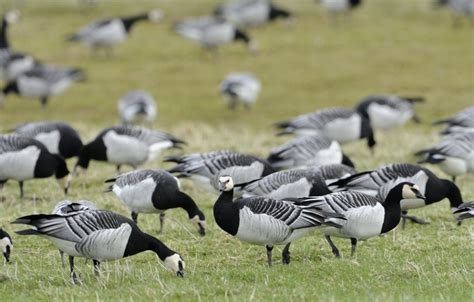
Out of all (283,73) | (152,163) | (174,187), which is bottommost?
(283,73)

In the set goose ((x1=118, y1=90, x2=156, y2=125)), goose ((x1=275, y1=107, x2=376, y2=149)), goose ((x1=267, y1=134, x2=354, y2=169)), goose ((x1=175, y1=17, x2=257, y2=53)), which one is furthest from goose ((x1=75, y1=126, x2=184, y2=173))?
goose ((x1=175, y1=17, x2=257, y2=53))

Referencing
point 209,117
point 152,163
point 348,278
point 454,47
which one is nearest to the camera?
point 348,278

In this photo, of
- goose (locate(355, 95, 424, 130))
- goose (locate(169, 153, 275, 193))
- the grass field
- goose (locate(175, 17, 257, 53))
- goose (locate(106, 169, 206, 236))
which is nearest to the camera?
the grass field

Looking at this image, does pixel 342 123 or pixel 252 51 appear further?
pixel 252 51

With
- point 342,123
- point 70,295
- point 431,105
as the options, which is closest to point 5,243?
point 70,295

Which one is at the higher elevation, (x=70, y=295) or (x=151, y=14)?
(x=70, y=295)

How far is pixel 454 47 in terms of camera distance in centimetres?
4025

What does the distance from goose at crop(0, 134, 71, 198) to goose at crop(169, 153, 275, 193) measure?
2416 mm

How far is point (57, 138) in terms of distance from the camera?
60.0 ft

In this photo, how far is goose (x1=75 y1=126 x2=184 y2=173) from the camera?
17.5m

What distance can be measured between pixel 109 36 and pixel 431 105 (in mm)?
15094

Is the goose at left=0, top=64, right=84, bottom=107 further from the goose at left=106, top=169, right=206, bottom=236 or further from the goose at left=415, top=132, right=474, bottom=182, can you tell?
the goose at left=106, top=169, right=206, bottom=236

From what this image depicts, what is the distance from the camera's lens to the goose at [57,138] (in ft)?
60.0

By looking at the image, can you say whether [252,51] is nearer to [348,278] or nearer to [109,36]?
[109,36]
